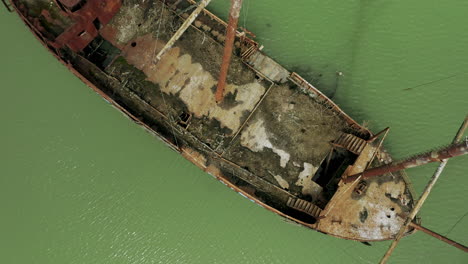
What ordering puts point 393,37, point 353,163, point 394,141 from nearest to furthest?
1. point 353,163
2. point 394,141
3. point 393,37

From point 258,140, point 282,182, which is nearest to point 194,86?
point 258,140

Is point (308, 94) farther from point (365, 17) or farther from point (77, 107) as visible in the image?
point (77, 107)

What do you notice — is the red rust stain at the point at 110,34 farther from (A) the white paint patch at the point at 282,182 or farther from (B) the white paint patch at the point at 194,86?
(A) the white paint patch at the point at 282,182

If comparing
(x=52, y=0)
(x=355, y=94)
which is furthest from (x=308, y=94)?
(x=52, y=0)

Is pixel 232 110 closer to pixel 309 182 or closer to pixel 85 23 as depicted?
pixel 309 182

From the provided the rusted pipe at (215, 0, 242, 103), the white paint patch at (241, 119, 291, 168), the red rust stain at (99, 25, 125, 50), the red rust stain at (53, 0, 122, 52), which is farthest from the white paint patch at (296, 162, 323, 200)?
the red rust stain at (53, 0, 122, 52)
